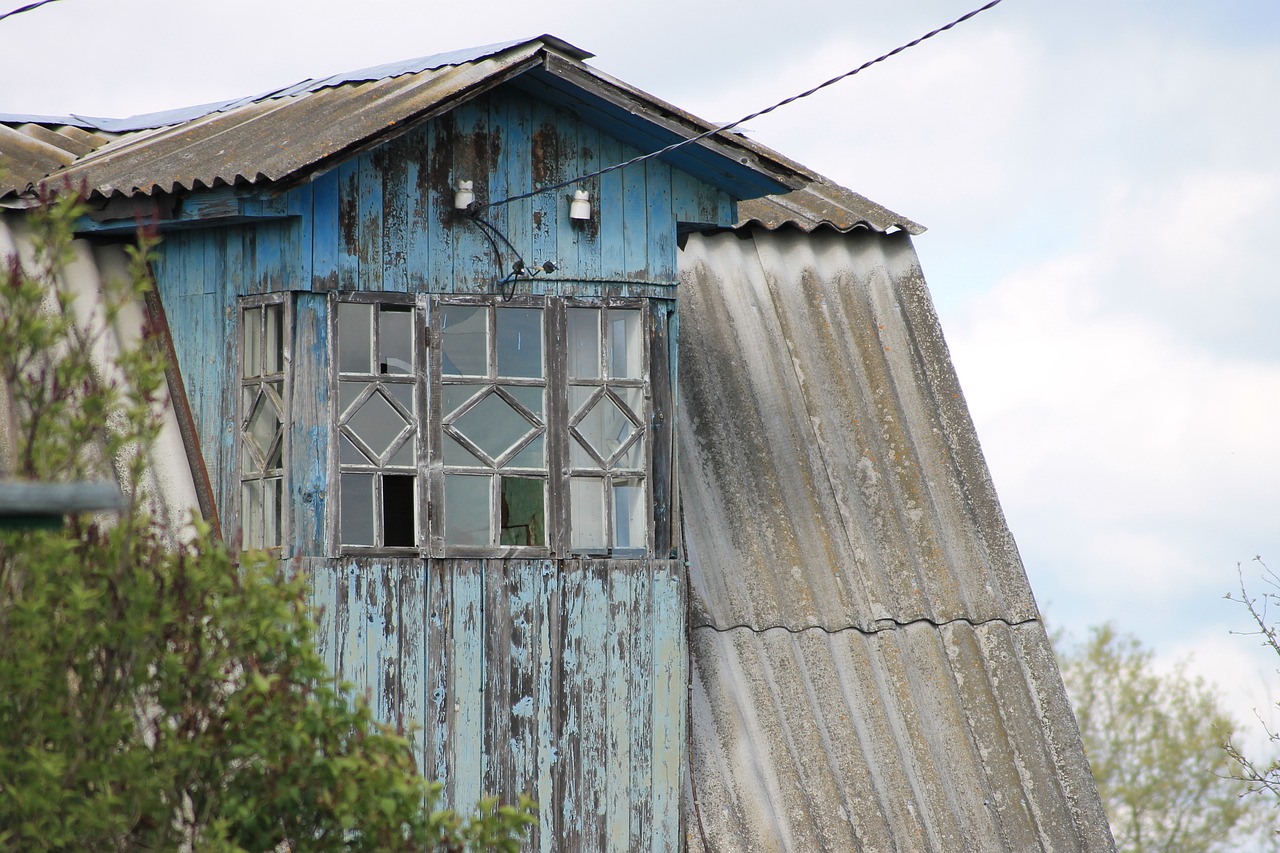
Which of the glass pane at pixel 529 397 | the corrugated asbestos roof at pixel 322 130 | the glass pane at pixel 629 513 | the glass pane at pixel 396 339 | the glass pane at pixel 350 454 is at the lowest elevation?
the glass pane at pixel 629 513

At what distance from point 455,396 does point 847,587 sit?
2354mm

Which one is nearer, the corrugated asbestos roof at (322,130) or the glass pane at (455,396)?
the corrugated asbestos roof at (322,130)

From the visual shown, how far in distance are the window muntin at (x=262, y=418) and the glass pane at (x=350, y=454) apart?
0.81 ft

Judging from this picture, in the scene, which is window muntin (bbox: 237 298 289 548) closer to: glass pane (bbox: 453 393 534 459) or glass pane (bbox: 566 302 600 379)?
glass pane (bbox: 453 393 534 459)

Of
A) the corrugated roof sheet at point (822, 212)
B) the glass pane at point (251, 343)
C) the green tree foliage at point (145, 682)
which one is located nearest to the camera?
the green tree foliage at point (145, 682)

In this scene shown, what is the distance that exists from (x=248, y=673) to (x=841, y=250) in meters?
5.66

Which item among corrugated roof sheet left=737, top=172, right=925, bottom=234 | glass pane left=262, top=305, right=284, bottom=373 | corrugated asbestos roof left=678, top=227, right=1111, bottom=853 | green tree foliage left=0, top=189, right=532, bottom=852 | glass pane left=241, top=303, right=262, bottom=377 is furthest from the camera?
corrugated roof sheet left=737, top=172, right=925, bottom=234

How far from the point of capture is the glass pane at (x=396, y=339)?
23.9 feet

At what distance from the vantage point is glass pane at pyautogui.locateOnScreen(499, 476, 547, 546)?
7383mm

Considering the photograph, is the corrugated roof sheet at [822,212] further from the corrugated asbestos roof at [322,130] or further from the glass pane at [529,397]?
the glass pane at [529,397]

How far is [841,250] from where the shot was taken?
9758 mm

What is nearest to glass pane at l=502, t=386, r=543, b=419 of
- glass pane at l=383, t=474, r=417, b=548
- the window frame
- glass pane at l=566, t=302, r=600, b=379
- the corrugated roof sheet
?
glass pane at l=566, t=302, r=600, b=379

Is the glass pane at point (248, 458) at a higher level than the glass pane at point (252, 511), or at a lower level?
higher

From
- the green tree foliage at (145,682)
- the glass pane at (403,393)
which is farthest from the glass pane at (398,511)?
the green tree foliage at (145,682)
